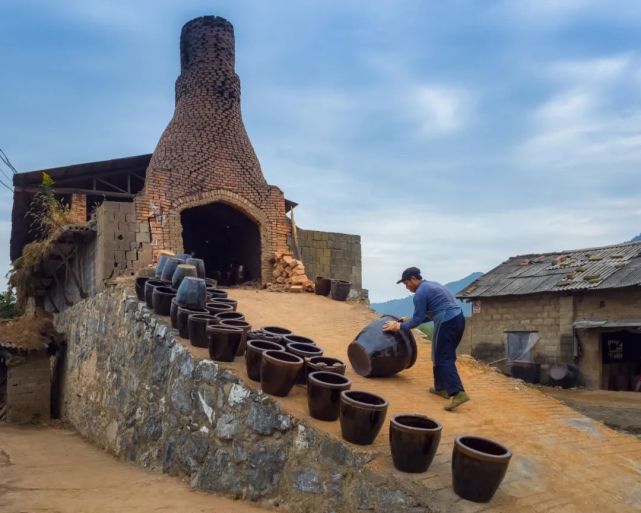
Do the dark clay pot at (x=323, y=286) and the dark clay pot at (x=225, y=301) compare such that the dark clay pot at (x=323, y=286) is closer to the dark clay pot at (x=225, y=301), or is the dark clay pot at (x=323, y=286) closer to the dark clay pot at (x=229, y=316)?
the dark clay pot at (x=225, y=301)

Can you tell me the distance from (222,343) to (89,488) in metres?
1.81

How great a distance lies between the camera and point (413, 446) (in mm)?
3576

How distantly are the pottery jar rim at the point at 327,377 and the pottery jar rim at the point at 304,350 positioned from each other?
0.75 m

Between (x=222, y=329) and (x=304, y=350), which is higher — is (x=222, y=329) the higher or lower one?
the higher one

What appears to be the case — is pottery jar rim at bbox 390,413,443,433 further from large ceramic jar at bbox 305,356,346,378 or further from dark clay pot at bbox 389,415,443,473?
large ceramic jar at bbox 305,356,346,378

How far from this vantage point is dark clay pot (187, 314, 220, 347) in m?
5.96

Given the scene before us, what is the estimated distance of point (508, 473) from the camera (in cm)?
387

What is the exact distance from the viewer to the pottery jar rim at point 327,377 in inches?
165

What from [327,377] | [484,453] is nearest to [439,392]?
[327,377]

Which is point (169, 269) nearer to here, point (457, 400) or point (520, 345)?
point (457, 400)

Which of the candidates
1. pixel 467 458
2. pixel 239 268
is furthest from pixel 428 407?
pixel 239 268

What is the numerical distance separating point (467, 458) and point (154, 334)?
4815 millimetres

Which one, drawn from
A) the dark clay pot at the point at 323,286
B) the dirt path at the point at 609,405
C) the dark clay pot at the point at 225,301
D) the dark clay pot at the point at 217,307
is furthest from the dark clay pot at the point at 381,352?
the dark clay pot at the point at 323,286

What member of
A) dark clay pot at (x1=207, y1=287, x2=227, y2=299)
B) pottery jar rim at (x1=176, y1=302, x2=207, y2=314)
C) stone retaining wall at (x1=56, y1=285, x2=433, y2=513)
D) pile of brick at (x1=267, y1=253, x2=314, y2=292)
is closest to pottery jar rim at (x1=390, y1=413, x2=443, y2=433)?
stone retaining wall at (x1=56, y1=285, x2=433, y2=513)
